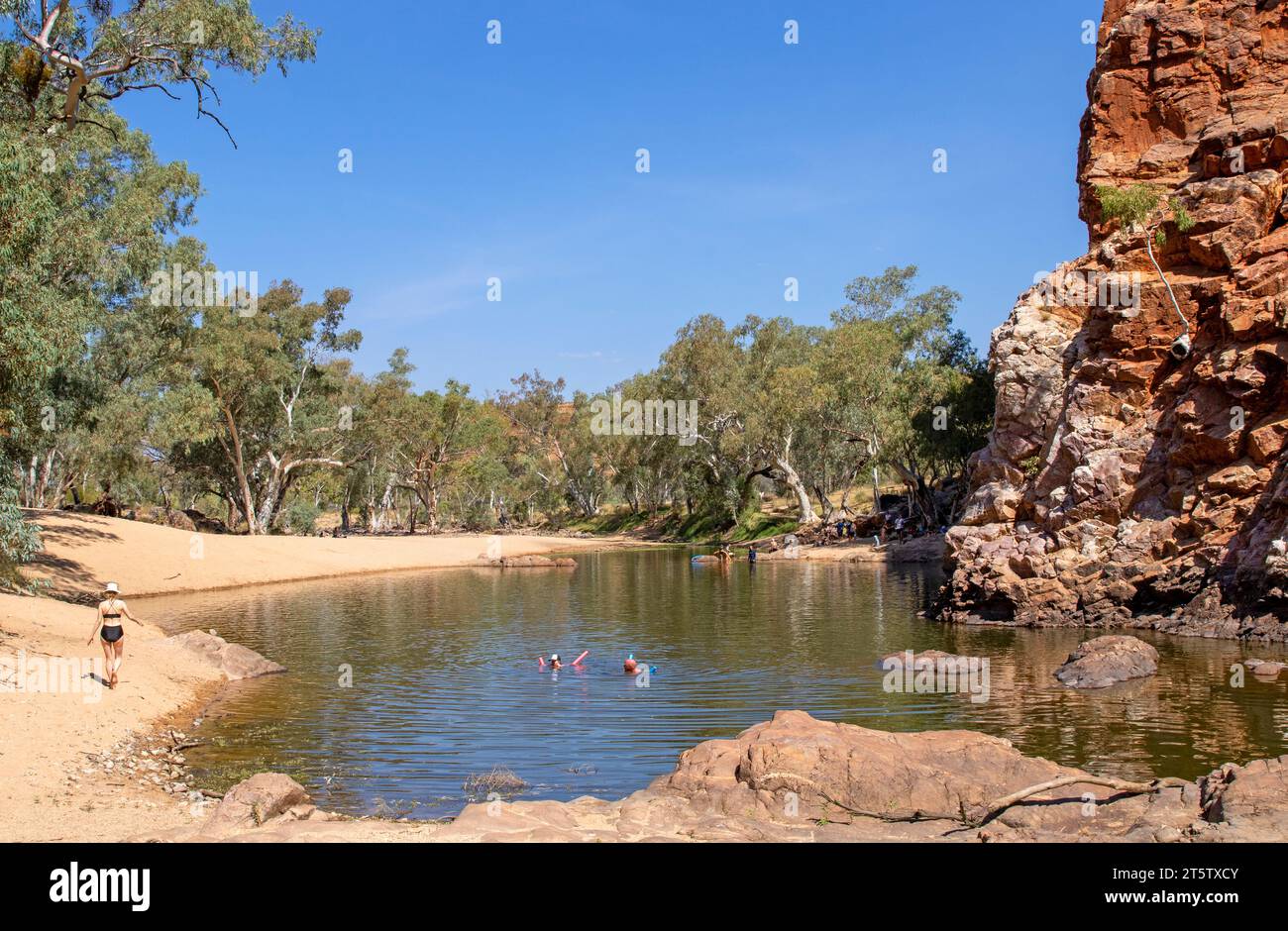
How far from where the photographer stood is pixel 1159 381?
29.6 meters

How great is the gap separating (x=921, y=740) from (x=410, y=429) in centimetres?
6884

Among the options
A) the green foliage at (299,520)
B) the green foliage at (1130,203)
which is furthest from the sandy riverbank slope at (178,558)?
the green foliage at (1130,203)

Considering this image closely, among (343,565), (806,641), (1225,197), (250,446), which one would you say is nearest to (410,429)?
(250,446)

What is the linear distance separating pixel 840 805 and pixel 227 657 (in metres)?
16.4

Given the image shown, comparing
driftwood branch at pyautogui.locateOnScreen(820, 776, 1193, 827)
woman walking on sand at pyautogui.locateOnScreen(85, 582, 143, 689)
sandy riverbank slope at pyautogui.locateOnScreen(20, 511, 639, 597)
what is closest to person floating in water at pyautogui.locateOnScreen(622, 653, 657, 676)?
woman walking on sand at pyautogui.locateOnScreen(85, 582, 143, 689)

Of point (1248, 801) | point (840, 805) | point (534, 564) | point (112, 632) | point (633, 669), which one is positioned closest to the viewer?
point (1248, 801)

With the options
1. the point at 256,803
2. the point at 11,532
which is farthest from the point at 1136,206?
the point at 11,532

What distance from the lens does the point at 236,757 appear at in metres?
14.8

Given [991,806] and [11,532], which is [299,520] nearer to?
[11,532]

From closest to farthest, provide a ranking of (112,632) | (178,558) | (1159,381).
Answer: (112,632) → (1159,381) → (178,558)

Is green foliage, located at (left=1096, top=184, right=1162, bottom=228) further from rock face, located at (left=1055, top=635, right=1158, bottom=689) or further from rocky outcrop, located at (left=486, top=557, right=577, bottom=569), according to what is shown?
rocky outcrop, located at (left=486, top=557, right=577, bottom=569)

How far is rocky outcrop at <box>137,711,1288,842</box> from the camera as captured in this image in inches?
367

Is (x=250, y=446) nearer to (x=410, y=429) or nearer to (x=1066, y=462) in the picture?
(x=410, y=429)

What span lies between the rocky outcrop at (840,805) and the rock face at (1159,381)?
15829 millimetres
